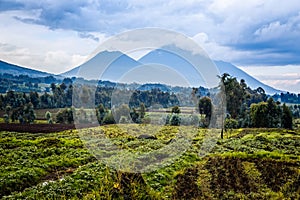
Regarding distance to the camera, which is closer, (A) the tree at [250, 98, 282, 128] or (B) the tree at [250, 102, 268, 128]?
(B) the tree at [250, 102, 268, 128]

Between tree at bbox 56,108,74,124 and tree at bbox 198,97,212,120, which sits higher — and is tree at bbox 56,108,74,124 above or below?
below

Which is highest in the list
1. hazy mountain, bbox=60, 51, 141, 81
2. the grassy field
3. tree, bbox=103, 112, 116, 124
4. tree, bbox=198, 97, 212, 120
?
hazy mountain, bbox=60, 51, 141, 81

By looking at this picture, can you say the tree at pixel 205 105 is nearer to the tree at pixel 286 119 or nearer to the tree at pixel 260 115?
the tree at pixel 260 115

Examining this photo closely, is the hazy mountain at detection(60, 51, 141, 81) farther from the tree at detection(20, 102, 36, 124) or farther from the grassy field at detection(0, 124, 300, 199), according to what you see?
the tree at detection(20, 102, 36, 124)

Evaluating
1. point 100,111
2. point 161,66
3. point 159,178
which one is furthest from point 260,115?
point 159,178

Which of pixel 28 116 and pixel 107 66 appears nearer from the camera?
pixel 107 66

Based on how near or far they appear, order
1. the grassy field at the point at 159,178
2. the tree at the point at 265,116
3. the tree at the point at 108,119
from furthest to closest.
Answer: the tree at the point at 265,116, the tree at the point at 108,119, the grassy field at the point at 159,178

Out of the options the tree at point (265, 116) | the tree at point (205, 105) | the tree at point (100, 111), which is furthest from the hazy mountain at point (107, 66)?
the tree at point (265, 116)

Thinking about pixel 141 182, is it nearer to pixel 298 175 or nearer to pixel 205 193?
pixel 205 193

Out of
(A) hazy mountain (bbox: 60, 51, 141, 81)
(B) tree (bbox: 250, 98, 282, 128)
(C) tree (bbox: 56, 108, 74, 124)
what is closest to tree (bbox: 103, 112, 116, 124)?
(C) tree (bbox: 56, 108, 74, 124)

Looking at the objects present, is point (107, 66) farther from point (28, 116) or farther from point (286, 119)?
point (28, 116)

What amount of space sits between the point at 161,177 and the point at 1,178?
26.5 feet

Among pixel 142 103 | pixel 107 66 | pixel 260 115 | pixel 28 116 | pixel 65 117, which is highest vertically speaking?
pixel 107 66

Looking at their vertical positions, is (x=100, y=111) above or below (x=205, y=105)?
below
